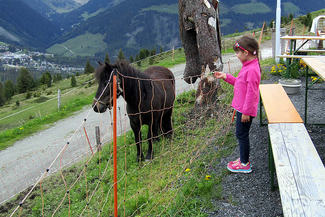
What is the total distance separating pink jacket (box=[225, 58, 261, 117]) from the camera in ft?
11.6

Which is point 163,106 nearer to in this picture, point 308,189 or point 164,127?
point 164,127

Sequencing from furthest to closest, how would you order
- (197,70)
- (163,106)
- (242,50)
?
(197,70) → (163,106) → (242,50)

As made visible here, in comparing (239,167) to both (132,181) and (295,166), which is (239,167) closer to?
(295,166)

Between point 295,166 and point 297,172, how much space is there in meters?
0.11

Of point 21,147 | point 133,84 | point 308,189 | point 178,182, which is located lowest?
point 21,147

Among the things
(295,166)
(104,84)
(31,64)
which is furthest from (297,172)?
(31,64)

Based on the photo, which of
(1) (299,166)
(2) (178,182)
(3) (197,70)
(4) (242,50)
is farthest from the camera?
(3) (197,70)

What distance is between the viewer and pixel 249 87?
3.54 meters

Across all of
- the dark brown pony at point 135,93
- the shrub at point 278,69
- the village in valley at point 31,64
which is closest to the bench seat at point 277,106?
the dark brown pony at point 135,93

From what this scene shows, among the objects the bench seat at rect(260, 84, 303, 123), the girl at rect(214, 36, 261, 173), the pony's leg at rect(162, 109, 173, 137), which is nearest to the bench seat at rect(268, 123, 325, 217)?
the bench seat at rect(260, 84, 303, 123)

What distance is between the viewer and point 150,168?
5191 mm

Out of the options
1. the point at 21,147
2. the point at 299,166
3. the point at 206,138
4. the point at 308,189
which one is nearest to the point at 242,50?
the point at 299,166

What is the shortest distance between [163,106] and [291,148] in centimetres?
306

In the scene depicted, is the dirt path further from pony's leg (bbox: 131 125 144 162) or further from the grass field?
the grass field
